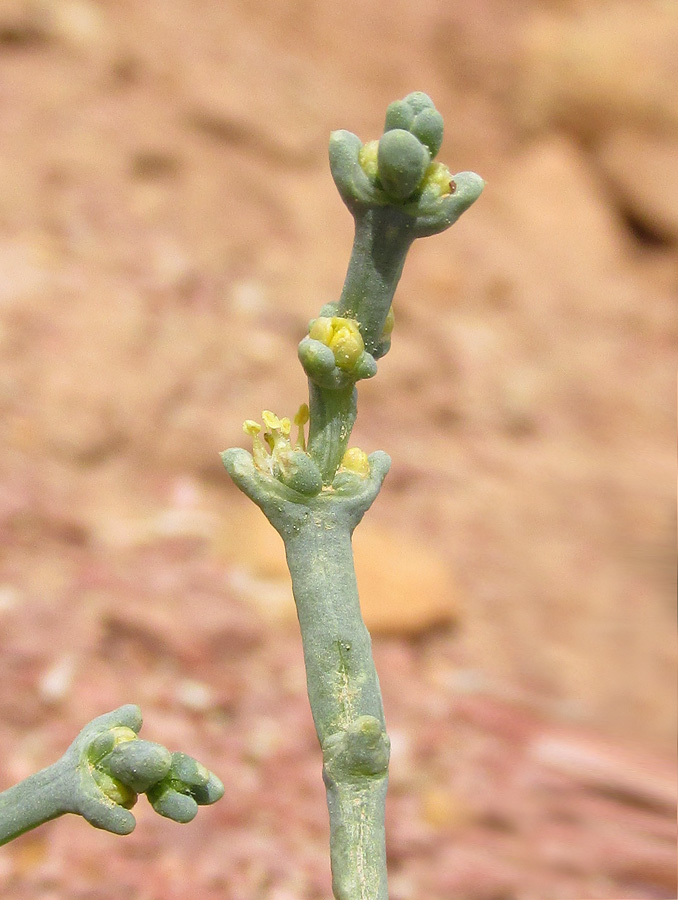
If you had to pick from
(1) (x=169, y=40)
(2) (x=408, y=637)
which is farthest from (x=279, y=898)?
(1) (x=169, y=40)

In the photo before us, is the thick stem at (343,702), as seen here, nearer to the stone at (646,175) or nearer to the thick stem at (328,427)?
the thick stem at (328,427)

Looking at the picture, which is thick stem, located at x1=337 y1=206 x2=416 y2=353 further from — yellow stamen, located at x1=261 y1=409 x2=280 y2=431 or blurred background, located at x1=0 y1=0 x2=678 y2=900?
blurred background, located at x1=0 y1=0 x2=678 y2=900

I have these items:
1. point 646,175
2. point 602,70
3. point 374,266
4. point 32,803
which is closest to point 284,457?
point 374,266

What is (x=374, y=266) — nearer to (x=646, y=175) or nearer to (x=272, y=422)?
(x=272, y=422)

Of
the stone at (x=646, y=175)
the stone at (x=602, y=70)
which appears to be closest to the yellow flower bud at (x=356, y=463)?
the stone at (x=646, y=175)

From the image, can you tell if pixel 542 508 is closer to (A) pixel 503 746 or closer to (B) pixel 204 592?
(A) pixel 503 746

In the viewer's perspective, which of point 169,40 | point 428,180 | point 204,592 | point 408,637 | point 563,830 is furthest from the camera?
point 169,40
